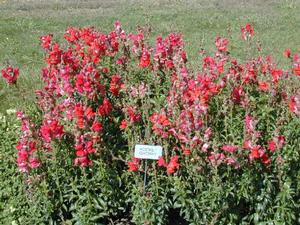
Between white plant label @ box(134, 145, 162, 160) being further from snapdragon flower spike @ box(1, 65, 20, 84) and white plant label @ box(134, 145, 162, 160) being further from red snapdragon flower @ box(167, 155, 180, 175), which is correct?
snapdragon flower spike @ box(1, 65, 20, 84)

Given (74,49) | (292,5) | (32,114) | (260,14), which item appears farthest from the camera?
(292,5)

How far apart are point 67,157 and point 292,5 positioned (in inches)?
760

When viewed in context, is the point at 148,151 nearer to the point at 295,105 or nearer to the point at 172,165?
the point at 172,165

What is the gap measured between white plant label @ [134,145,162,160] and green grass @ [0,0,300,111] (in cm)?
467

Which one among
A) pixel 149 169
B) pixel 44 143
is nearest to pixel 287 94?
pixel 149 169

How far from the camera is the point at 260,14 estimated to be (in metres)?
20.4

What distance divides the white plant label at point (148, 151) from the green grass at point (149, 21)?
4.67 metres

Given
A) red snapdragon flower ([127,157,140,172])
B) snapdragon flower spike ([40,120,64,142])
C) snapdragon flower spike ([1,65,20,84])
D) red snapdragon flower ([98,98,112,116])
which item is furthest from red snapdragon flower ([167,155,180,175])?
snapdragon flower spike ([1,65,20,84])

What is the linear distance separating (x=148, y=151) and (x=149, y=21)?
28.7 ft

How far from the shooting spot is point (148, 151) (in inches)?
169

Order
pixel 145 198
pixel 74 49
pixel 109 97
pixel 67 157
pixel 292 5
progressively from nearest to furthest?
pixel 145 198 → pixel 67 157 → pixel 109 97 → pixel 74 49 → pixel 292 5

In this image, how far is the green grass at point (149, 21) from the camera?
13.3 m

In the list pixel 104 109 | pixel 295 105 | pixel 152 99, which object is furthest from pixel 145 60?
pixel 295 105

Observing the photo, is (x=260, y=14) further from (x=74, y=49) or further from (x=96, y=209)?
(x=96, y=209)
